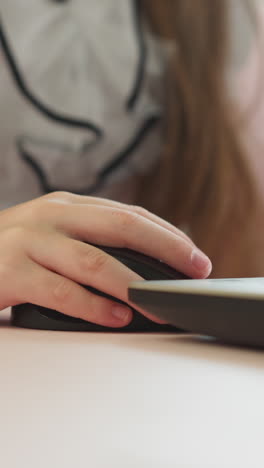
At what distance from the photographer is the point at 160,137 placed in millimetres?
1067

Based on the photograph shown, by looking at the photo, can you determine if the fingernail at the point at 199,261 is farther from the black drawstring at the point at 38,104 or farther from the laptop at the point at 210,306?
the black drawstring at the point at 38,104

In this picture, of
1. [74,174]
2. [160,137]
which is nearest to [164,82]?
[160,137]

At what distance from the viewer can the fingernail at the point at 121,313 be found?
1.20 ft

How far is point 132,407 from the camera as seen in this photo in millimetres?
179

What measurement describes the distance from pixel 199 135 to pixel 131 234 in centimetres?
77

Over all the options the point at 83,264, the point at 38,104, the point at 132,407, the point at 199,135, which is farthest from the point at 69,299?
the point at 199,135

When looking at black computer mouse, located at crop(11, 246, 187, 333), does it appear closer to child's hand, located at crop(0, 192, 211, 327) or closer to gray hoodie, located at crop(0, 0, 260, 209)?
child's hand, located at crop(0, 192, 211, 327)

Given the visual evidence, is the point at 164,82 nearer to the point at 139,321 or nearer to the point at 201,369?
the point at 139,321

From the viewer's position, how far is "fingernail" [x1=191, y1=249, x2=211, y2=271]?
371 millimetres

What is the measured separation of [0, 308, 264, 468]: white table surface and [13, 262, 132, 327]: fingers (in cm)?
7

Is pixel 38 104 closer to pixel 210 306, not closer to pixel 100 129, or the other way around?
pixel 100 129

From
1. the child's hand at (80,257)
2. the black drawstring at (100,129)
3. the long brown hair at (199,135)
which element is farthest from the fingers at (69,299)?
the long brown hair at (199,135)

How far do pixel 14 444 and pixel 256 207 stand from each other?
3.39ft

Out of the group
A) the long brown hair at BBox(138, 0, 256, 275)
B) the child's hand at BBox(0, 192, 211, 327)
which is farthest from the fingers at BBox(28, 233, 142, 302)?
the long brown hair at BBox(138, 0, 256, 275)
